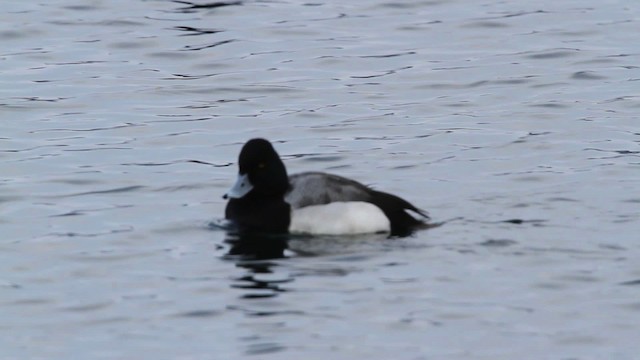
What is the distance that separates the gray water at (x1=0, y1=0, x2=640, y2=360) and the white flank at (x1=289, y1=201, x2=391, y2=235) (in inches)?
6.5

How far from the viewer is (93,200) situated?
15.3 meters

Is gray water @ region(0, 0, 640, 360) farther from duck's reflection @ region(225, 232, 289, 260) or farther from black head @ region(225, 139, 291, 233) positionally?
black head @ region(225, 139, 291, 233)

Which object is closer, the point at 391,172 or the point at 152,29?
the point at 391,172

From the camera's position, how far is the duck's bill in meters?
14.0

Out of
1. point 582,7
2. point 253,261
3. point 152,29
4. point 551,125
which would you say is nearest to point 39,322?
point 253,261

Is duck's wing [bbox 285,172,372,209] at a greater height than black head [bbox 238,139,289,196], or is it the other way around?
black head [bbox 238,139,289,196]

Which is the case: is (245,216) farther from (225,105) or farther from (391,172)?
(225,105)

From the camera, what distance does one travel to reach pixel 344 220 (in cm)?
1369

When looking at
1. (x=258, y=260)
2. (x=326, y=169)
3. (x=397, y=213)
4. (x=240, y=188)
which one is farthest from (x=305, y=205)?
(x=326, y=169)

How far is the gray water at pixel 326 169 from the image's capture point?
1115cm

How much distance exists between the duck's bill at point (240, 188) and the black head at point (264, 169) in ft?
0.13

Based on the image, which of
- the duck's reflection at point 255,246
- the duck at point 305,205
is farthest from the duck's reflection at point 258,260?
the duck at point 305,205

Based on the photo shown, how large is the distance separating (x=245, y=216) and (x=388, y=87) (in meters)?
6.85

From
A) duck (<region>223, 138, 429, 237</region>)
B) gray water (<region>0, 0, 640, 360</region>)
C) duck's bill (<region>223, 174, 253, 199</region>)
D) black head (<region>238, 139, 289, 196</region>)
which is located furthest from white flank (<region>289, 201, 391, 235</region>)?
duck's bill (<region>223, 174, 253, 199</region>)
